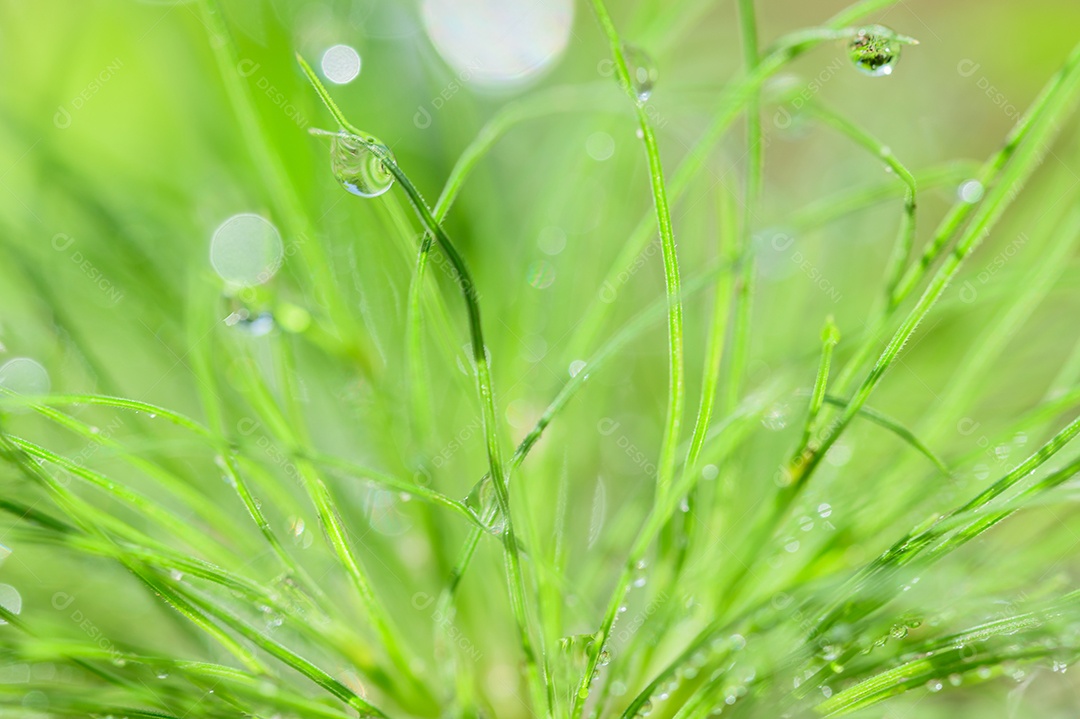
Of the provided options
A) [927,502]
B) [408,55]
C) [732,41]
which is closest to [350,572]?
[927,502]

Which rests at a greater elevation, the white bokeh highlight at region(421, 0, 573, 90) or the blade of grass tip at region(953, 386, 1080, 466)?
the white bokeh highlight at region(421, 0, 573, 90)

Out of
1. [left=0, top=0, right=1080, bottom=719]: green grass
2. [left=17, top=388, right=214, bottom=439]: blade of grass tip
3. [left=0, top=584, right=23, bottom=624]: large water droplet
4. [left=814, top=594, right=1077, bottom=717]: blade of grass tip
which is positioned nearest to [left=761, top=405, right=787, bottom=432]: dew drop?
[left=0, top=0, right=1080, bottom=719]: green grass

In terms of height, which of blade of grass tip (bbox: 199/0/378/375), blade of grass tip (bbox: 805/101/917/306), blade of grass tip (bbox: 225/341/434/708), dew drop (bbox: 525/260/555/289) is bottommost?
blade of grass tip (bbox: 225/341/434/708)

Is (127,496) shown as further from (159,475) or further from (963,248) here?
(963,248)

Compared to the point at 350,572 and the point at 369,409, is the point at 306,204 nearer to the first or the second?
the point at 369,409

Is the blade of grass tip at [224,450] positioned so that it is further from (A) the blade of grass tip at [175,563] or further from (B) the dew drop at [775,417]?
(B) the dew drop at [775,417]

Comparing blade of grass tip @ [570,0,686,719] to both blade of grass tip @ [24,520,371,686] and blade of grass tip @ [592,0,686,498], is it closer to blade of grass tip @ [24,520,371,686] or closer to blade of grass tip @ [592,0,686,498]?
blade of grass tip @ [592,0,686,498]

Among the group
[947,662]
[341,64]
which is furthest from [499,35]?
[947,662]
